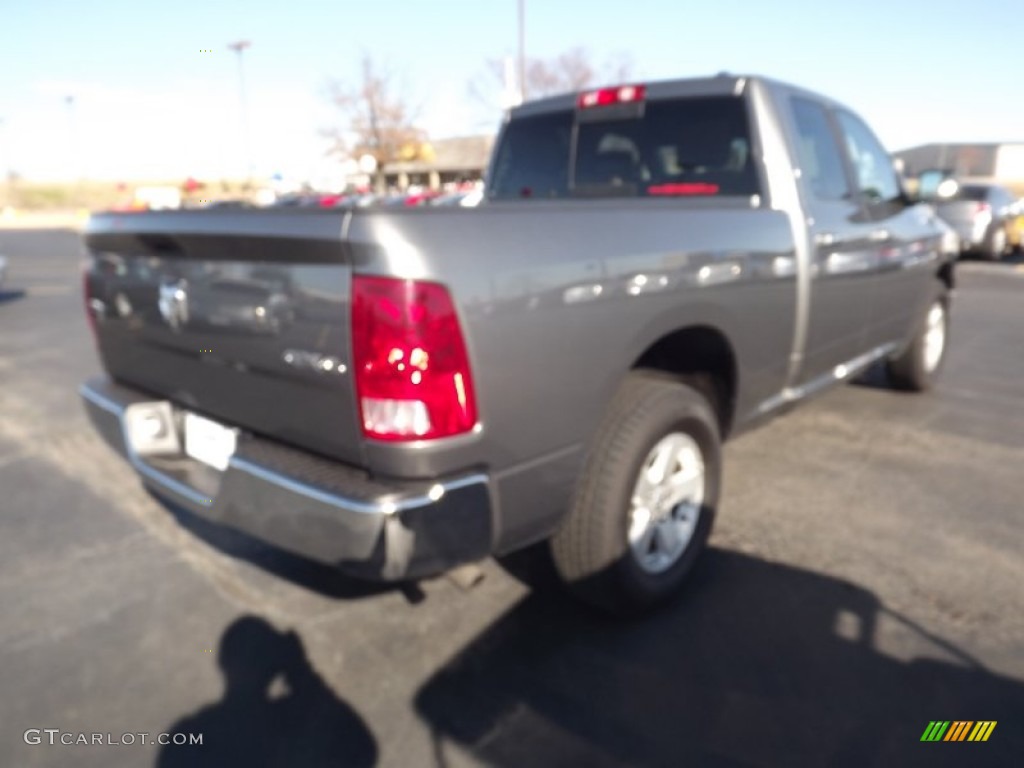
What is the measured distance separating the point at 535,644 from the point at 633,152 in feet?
7.74

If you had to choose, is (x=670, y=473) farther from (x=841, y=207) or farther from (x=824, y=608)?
(x=841, y=207)

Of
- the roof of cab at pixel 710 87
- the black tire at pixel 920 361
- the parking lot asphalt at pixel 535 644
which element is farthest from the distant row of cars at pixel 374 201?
the black tire at pixel 920 361

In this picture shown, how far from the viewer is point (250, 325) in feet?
6.82

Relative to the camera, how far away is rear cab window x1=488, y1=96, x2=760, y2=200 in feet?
10.9

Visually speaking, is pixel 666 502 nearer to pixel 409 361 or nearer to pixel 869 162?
pixel 409 361

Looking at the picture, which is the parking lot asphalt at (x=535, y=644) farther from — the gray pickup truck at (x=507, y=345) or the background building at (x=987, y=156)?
the background building at (x=987, y=156)

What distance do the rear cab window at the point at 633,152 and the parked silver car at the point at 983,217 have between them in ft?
38.8

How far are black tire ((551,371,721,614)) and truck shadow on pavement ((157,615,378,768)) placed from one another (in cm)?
85

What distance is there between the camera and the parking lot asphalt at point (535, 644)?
2.11m

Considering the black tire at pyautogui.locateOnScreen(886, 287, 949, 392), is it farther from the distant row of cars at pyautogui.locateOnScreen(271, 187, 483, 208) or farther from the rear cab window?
the distant row of cars at pyautogui.locateOnScreen(271, 187, 483, 208)

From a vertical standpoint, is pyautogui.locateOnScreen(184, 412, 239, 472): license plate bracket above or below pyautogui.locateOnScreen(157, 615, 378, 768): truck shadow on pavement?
above

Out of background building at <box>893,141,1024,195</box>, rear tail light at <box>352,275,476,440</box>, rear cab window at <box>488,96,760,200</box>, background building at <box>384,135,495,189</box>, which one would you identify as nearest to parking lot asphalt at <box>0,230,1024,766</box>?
rear tail light at <box>352,275,476,440</box>

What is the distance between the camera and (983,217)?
1345 centimetres

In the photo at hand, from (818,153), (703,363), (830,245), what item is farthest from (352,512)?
(818,153)
